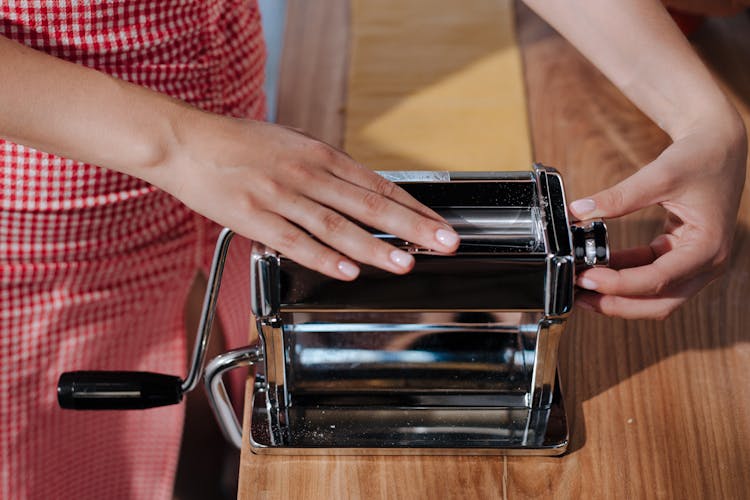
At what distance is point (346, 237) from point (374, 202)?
0.04 meters

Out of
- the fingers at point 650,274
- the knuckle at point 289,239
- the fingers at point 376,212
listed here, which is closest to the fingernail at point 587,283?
the fingers at point 650,274

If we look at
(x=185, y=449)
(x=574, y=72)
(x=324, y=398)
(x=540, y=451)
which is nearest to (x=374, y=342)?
(x=324, y=398)

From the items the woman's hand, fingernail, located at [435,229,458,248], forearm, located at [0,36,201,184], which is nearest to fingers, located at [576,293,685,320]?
the woman's hand

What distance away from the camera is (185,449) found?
147 cm

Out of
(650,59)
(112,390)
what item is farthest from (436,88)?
(112,390)

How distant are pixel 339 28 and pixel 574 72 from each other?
13.9 inches

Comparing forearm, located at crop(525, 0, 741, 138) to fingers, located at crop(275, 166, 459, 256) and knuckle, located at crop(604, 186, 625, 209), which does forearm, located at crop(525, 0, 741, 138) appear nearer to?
knuckle, located at crop(604, 186, 625, 209)

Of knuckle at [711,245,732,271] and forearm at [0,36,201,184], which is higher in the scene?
forearm at [0,36,201,184]

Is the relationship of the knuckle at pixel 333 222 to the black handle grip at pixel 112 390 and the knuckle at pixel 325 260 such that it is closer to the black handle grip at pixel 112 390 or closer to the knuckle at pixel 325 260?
the knuckle at pixel 325 260

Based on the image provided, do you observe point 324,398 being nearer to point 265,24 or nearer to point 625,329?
point 625,329

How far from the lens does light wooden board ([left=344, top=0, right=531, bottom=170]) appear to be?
104 cm

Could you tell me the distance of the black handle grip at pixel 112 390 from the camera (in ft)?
2.34

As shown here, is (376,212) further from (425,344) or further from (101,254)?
(101,254)

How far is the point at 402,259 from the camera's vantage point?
0.61 metres
